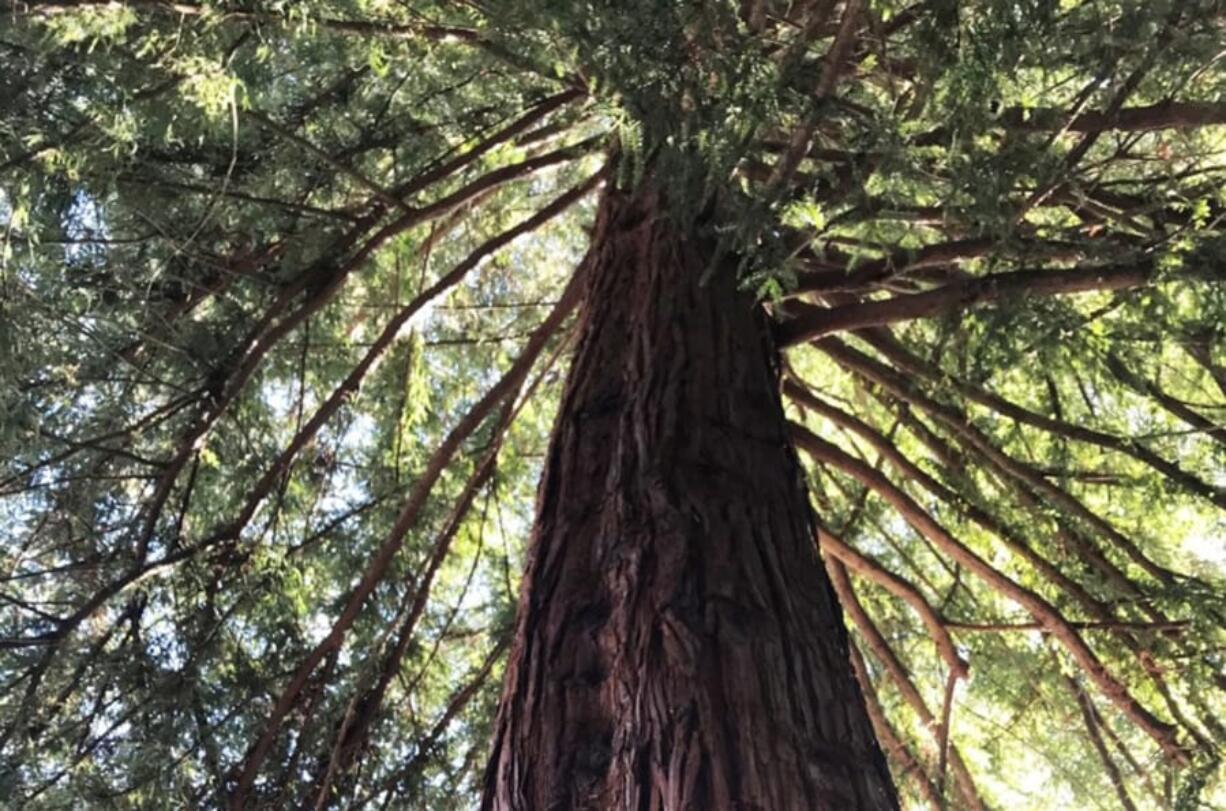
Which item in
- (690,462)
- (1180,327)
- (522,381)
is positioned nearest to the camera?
(690,462)

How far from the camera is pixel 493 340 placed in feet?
14.8

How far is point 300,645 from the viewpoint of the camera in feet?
11.8

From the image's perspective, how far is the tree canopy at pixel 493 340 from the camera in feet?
7.44

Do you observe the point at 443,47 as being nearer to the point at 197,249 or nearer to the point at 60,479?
the point at 197,249

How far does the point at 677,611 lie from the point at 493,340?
265 centimetres

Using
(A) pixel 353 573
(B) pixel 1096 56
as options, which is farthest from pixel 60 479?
(B) pixel 1096 56

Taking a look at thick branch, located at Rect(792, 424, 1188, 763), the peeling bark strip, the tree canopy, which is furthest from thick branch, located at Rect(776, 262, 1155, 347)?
thick branch, located at Rect(792, 424, 1188, 763)

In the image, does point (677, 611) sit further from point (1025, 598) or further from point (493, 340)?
point (493, 340)

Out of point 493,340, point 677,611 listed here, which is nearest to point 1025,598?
point 677,611

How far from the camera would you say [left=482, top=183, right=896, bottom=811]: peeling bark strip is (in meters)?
1.80

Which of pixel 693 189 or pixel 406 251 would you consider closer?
pixel 693 189

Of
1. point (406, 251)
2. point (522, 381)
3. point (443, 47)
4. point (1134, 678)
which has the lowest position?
point (1134, 678)

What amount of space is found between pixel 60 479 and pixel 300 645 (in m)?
0.97

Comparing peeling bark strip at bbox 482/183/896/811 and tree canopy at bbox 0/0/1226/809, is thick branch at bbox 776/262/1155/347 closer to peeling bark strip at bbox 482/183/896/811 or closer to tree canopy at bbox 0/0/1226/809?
tree canopy at bbox 0/0/1226/809
